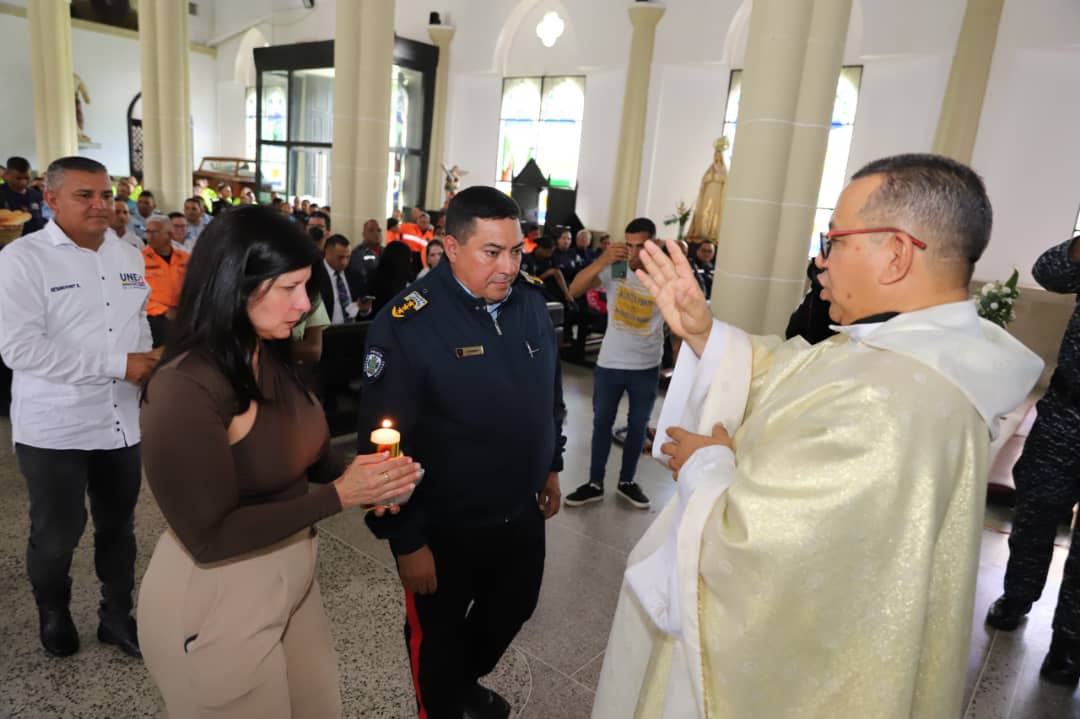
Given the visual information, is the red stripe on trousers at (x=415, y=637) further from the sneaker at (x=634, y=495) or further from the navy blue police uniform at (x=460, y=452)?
the sneaker at (x=634, y=495)

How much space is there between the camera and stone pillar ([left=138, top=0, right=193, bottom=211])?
37.4 ft

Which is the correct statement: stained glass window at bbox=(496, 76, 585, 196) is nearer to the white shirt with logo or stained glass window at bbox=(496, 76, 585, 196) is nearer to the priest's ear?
the white shirt with logo

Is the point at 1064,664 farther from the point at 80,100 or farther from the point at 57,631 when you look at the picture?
the point at 80,100

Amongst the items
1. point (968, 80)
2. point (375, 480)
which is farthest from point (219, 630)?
point (968, 80)

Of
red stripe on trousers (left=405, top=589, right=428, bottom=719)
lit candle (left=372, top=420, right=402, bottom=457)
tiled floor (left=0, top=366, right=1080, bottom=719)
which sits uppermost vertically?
lit candle (left=372, top=420, right=402, bottom=457)

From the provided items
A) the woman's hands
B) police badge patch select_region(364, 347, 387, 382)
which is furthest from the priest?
Result: police badge patch select_region(364, 347, 387, 382)

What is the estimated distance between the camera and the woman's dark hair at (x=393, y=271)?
646 cm

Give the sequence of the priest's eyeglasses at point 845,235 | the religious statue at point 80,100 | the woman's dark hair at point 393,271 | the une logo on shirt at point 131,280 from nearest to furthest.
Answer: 1. the priest's eyeglasses at point 845,235
2. the une logo on shirt at point 131,280
3. the woman's dark hair at point 393,271
4. the religious statue at point 80,100

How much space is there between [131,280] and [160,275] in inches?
106

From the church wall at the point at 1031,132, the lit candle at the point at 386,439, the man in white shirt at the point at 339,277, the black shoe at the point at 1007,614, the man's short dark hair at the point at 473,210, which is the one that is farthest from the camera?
the church wall at the point at 1031,132

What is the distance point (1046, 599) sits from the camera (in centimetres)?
393

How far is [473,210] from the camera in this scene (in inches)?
85.3

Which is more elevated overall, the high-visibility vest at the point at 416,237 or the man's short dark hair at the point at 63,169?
the man's short dark hair at the point at 63,169

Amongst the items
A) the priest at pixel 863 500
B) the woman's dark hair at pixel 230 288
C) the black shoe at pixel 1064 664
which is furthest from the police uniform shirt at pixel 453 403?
the black shoe at pixel 1064 664
